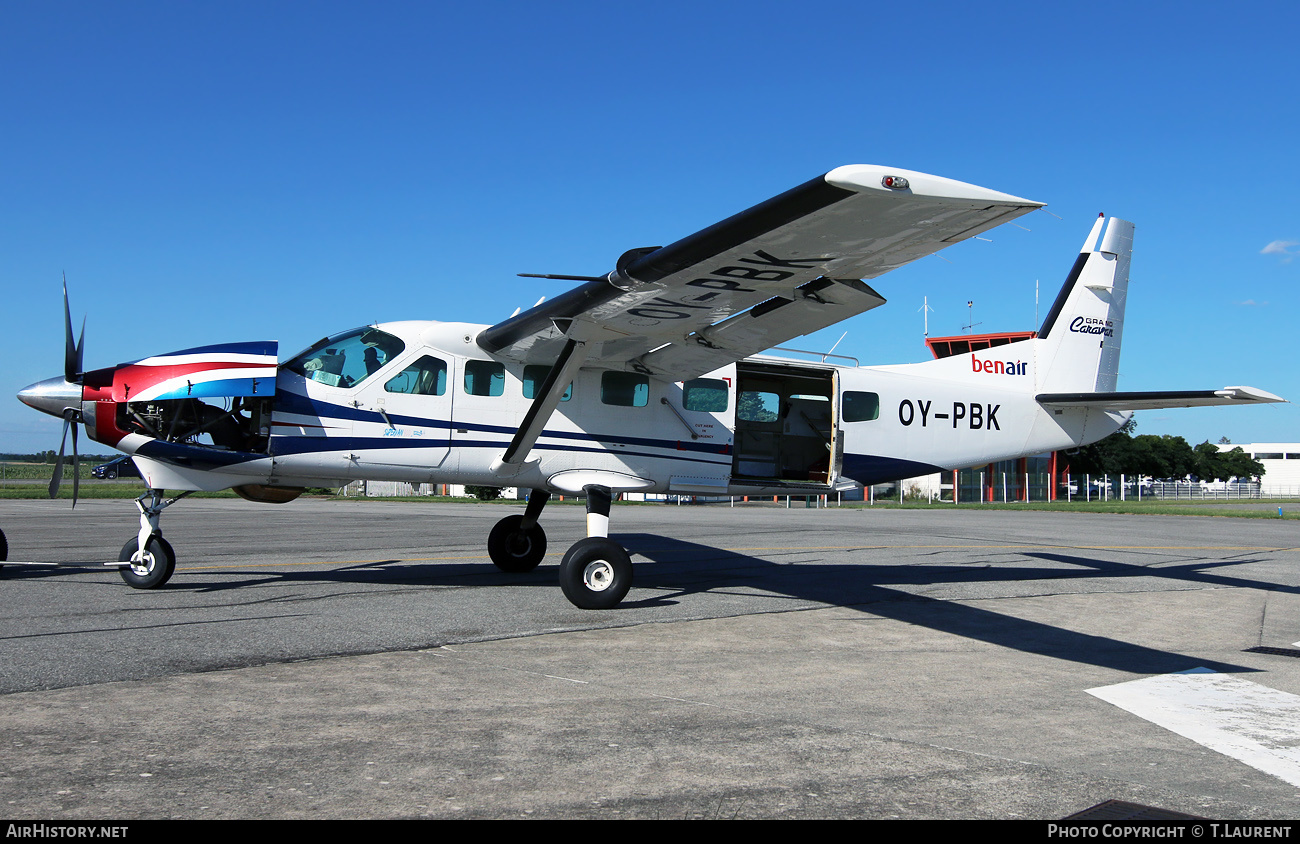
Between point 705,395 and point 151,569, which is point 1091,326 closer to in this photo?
point 705,395

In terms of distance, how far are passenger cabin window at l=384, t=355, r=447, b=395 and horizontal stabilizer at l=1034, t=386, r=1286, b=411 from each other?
8.90m

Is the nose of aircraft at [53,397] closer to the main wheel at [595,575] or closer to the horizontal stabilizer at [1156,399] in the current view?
the main wheel at [595,575]

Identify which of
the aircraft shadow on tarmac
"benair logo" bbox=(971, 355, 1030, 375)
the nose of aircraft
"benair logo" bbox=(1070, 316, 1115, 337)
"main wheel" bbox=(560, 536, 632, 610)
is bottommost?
the aircraft shadow on tarmac

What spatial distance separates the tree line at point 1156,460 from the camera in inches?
3103

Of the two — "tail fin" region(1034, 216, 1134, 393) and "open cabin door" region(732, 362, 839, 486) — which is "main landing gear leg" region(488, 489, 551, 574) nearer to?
"open cabin door" region(732, 362, 839, 486)

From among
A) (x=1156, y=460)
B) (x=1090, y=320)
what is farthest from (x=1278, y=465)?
(x=1090, y=320)

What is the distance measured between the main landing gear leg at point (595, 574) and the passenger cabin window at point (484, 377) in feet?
7.58

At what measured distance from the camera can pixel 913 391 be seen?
12711 millimetres

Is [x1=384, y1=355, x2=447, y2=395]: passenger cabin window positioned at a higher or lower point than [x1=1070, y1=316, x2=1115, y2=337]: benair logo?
lower

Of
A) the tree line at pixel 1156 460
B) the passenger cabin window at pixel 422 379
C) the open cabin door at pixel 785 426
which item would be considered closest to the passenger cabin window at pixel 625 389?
the open cabin door at pixel 785 426

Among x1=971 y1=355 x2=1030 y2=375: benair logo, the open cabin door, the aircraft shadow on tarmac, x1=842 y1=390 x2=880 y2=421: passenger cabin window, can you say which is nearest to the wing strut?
the aircraft shadow on tarmac

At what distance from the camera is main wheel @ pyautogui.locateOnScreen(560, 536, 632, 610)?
30.2 feet

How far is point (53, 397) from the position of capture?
944 centimetres

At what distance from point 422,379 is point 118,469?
11.8 feet
